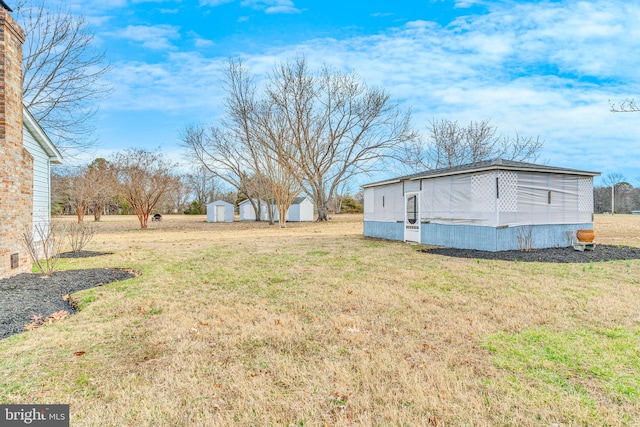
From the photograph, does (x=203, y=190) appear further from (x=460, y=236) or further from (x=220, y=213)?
(x=460, y=236)

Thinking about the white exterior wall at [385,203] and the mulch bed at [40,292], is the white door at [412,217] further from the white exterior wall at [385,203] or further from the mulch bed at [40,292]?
the mulch bed at [40,292]

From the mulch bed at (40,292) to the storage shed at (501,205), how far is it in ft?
33.3

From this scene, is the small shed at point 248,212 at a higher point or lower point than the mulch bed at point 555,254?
higher

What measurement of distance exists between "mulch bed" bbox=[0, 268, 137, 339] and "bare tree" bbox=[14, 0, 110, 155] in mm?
10592

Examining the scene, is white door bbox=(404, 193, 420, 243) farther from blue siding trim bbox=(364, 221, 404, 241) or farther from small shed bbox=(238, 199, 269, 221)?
small shed bbox=(238, 199, 269, 221)

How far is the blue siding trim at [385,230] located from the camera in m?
14.7

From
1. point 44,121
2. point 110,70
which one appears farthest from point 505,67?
point 44,121

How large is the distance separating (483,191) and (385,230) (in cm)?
560

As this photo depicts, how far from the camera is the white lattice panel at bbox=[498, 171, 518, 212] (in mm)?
10445

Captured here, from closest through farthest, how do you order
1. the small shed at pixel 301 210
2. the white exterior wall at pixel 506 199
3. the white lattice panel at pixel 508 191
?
1. the white lattice panel at pixel 508 191
2. the white exterior wall at pixel 506 199
3. the small shed at pixel 301 210

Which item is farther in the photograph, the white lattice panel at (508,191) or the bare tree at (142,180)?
the bare tree at (142,180)

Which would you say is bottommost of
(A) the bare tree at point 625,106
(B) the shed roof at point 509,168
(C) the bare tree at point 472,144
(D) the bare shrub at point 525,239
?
(D) the bare shrub at point 525,239

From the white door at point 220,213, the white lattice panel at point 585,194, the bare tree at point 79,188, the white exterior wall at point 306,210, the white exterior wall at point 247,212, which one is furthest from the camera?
the white exterior wall at point 247,212

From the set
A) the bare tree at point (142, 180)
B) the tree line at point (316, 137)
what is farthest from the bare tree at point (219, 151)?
the bare tree at point (142, 180)
